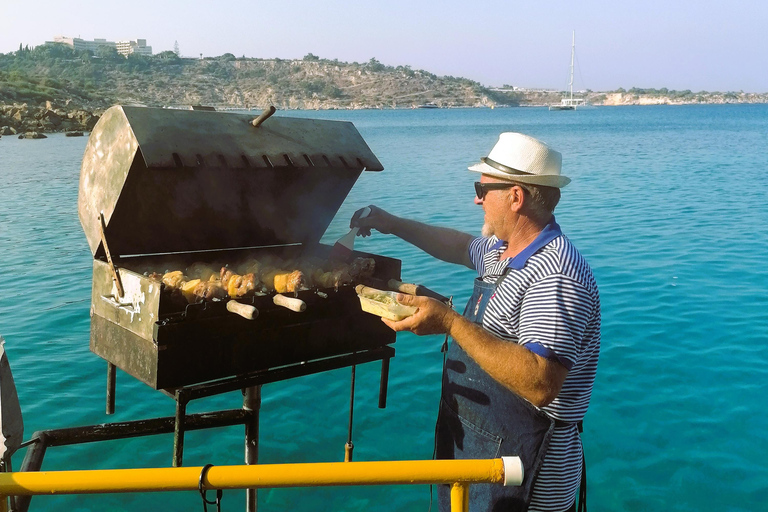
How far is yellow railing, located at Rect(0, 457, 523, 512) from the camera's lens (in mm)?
1954

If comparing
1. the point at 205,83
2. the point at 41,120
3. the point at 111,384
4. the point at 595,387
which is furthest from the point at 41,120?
the point at 205,83

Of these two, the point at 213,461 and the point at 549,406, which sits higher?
the point at 549,406

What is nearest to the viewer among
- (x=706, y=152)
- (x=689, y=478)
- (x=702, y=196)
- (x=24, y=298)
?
(x=689, y=478)

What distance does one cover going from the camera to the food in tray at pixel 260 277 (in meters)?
3.46

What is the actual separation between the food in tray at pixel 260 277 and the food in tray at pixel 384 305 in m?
0.35

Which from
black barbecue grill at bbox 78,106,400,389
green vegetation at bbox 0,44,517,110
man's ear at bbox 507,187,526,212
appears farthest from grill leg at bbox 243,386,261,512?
green vegetation at bbox 0,44,517,110

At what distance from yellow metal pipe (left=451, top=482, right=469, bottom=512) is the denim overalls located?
2.68 feet

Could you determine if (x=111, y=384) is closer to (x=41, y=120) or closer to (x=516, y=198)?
(x=516, y=198)

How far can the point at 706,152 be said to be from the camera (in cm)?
4091

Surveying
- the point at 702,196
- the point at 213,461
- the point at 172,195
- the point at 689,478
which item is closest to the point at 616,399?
the point at 689,478

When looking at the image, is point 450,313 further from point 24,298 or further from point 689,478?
point 24,298

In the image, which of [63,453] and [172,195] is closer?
[172,195]

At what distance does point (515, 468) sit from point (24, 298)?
1166 centimetres

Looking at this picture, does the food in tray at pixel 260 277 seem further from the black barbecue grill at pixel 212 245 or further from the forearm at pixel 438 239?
the forearm at pixel 438 239
